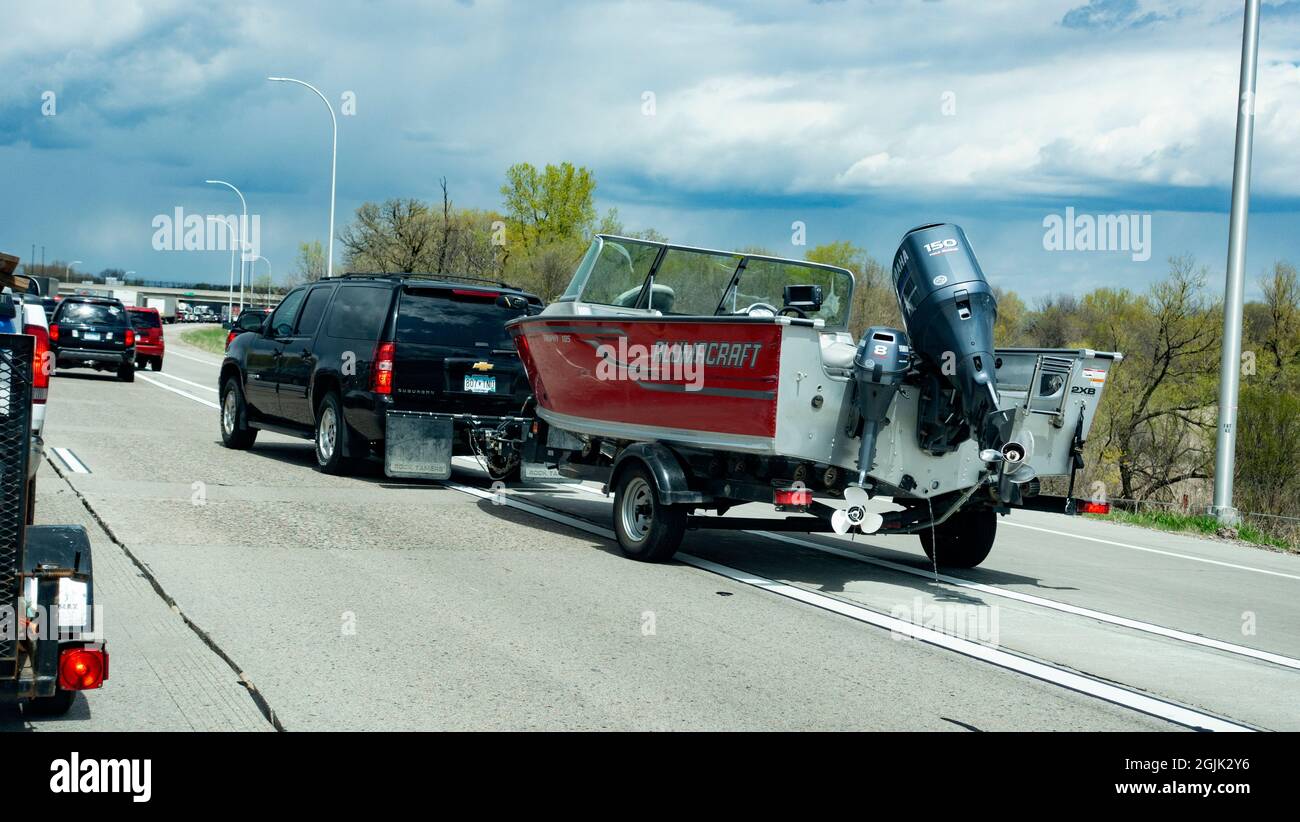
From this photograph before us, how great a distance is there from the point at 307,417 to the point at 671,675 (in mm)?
9308

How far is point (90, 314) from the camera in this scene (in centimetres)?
2916

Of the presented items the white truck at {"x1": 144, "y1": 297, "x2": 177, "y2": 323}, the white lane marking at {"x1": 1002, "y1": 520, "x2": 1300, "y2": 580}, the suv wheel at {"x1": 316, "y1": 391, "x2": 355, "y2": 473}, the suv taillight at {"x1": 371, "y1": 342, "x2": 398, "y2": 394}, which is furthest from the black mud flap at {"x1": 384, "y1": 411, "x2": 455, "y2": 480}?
the white truck at {"x1": 144, "y1": 297, "x2": 177, "y2": 323}

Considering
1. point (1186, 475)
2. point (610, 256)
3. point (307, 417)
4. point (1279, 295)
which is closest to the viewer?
point (610, 256)

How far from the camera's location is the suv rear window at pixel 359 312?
13383mm

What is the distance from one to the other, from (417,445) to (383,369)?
0.88m

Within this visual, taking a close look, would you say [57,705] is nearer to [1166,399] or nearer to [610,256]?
[610,256]

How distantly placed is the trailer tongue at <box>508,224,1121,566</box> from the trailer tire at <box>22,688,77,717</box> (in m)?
4.76

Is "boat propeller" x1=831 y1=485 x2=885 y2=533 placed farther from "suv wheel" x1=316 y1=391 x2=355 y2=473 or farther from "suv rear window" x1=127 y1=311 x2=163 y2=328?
"suv rear window" x1=127 y1=311 x2=163 y2=328

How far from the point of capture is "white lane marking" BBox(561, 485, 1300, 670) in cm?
751

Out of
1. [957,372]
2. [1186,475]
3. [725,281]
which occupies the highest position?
[725,281]

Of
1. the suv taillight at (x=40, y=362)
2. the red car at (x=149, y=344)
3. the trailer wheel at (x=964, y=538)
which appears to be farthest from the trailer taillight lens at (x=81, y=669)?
the red car at (x=149, y=344)

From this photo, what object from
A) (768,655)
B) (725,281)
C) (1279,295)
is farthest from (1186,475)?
(768,655)

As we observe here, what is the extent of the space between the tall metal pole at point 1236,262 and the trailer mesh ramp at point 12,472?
13589 mm

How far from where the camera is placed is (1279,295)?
32281 millimetres
